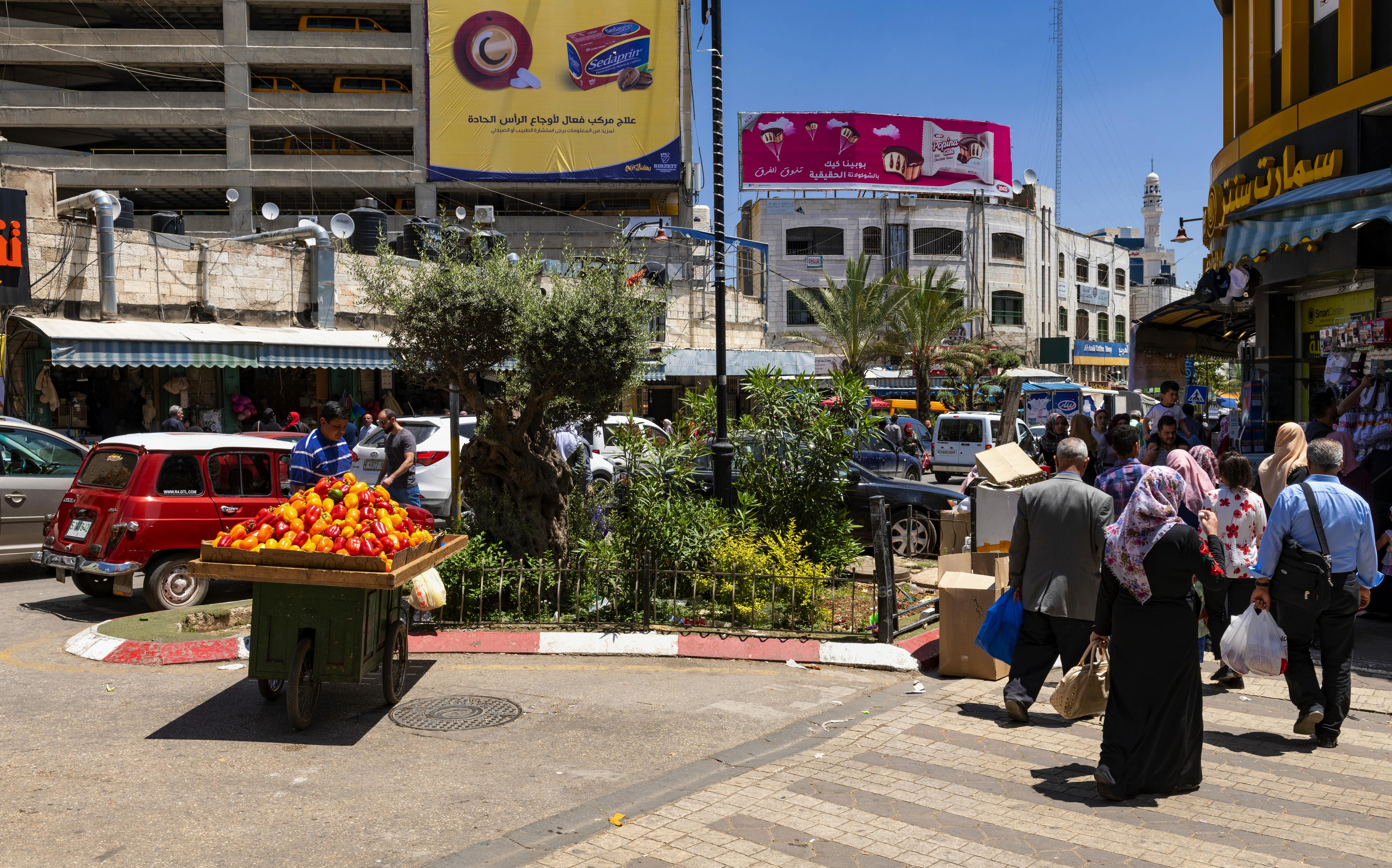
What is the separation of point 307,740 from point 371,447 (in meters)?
7.51

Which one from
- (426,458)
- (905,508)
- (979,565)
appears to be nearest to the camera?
(979,565)

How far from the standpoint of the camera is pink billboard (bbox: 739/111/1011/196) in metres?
52.8

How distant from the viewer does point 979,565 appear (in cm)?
830

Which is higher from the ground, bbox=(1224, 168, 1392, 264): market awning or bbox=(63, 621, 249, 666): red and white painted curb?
bbox=(1224, 168, 1392, 264): market awning

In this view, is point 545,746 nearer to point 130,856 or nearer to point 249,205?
point 130,856

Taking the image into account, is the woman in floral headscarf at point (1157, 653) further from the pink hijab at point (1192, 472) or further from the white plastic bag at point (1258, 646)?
the pink hijab at point (1192, 472)

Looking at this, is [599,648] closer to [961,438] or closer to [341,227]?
[961,438]

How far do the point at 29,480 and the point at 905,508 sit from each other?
10181 mm

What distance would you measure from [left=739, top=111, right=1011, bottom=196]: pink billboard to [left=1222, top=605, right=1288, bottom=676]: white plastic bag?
4921cm

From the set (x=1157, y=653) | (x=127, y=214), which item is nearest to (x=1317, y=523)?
(x=1157, y=653)

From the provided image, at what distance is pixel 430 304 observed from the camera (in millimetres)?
8492

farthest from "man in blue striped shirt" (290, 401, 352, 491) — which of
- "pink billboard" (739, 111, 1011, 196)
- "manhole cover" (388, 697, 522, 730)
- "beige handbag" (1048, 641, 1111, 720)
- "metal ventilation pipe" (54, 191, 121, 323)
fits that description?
"pink billboard" (739, 111, 1011, 196)

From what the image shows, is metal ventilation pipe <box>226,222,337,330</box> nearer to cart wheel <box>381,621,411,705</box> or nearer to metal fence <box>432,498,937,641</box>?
metal fence <box>432,498,937,641</box>

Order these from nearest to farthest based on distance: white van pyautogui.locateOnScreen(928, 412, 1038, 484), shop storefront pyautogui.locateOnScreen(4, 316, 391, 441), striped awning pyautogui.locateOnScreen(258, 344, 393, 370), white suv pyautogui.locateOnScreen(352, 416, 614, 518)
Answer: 1. white suv pyautogui.locateOnScreen(352, 416, 614, 518)
2. shop storefront pyautogui.locateOnScreen(4, 316, 391, 441)
3. striped awning pyautogui.locateOnScreen(258, 344, 393, 370)
4. white van pyautogui.locateOnScreen(928, 412, 1038, 484)
